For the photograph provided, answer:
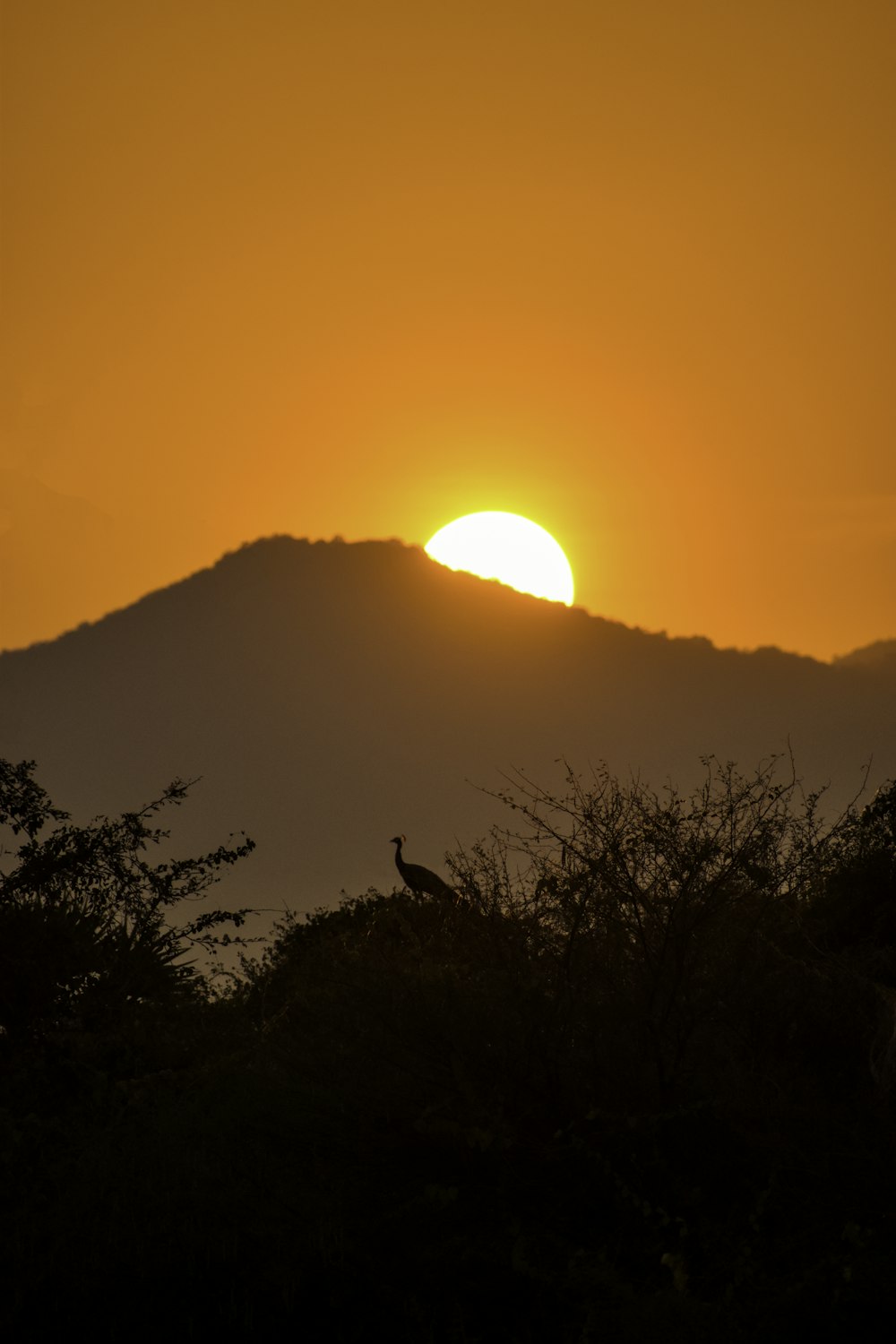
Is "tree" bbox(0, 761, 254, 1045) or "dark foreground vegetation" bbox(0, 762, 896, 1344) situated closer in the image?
"dark foreground vegetation" bbox(0, 762, 896, 1344)

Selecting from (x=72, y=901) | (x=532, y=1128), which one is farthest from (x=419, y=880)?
(x=532, y=1128)

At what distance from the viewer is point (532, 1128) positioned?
1057 centimetres

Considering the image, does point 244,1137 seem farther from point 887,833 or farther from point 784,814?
point 887,833

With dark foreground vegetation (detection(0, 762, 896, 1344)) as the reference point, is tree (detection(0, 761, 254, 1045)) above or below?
above

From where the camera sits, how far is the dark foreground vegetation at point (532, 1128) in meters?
8.84

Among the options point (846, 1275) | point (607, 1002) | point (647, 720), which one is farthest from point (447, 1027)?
point (647, 720)

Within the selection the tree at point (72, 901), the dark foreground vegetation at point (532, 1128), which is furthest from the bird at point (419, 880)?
the dark foreground vegetation at point (532, 1128)

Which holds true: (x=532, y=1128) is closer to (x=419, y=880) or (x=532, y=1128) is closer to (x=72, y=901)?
(x=72, y=901)

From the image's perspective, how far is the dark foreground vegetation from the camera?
8.84 metres

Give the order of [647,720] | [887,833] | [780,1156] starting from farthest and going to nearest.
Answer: [647,720] → [887,833] → [780,1156]

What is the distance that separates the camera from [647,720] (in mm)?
198625

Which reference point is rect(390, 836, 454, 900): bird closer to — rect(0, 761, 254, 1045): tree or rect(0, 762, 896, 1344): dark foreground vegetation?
rect(0, 761, 254, 1045): tree

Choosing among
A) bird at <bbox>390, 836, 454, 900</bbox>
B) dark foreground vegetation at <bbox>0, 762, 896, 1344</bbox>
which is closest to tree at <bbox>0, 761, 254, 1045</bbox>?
dark foreground vegetation at <bbox>0, 762, 896, 1344</bbox>

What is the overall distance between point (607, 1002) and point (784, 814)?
2.07 metres
